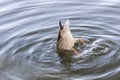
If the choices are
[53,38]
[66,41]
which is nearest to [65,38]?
[66,41]

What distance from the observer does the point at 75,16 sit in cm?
836

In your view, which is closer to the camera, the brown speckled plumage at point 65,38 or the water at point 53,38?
the water at point 53,38

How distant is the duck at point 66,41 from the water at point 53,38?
139mm

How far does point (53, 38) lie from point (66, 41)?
691 millimetres

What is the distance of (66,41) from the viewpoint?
6.84 metres

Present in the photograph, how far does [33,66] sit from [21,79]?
435 millimetres

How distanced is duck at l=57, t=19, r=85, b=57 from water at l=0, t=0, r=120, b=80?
14 cm

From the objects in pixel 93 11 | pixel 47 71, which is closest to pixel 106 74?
pixel 47 71

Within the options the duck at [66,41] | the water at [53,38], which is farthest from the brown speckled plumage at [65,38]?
the water at [53,38]

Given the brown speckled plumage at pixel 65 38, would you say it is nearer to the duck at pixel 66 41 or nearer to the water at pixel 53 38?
the duck at pixel 66 41

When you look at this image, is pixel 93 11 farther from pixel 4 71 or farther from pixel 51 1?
A: pixel 4 71

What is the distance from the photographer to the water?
20.4 ft

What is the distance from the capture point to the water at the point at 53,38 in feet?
20.4

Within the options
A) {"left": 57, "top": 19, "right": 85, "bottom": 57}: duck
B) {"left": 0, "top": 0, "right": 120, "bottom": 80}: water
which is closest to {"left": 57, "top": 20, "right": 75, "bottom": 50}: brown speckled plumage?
{"left": 57, "top": 19, "right": 85, "bottom": 57}: duck
